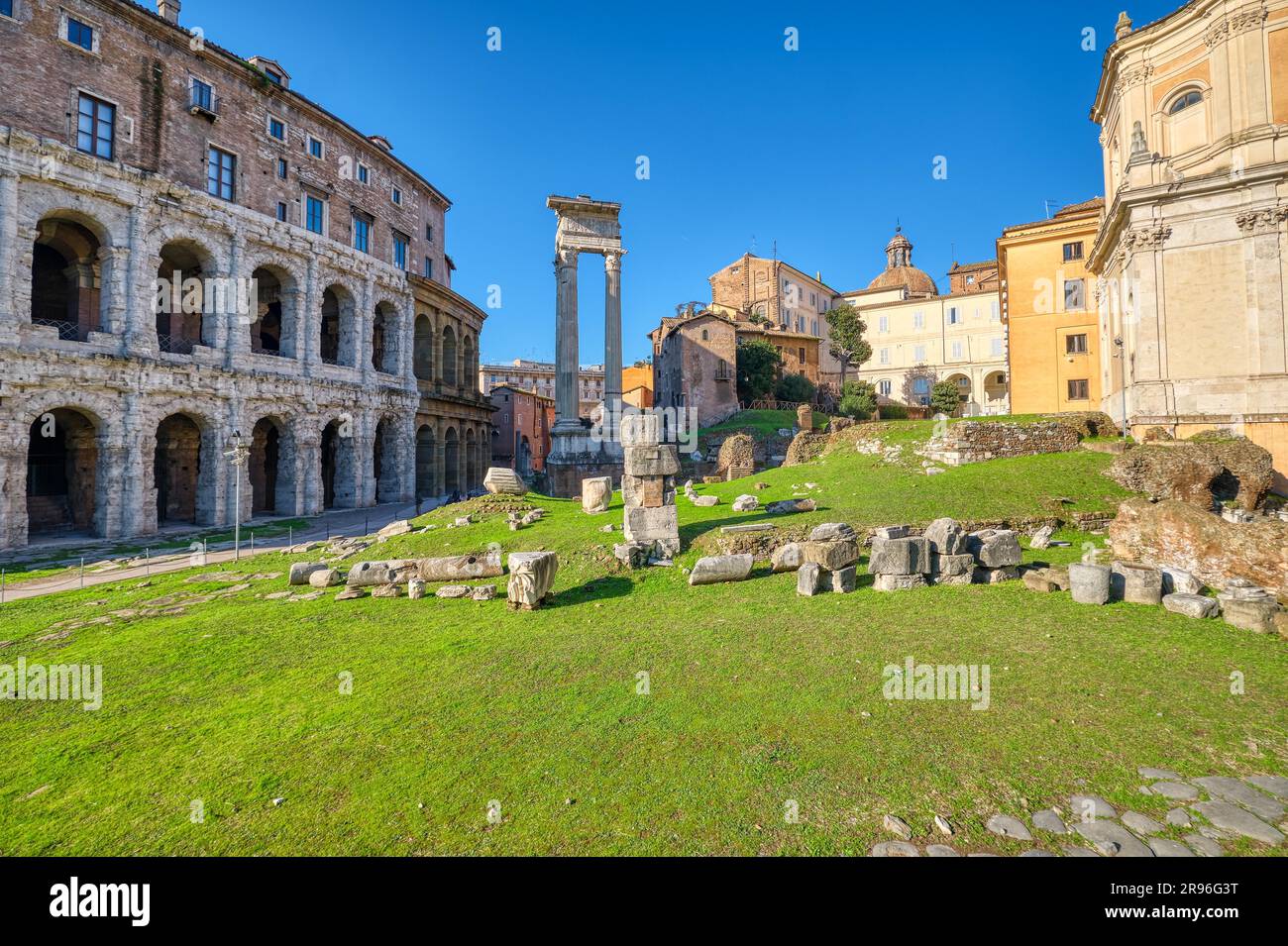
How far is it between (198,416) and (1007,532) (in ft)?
93.7

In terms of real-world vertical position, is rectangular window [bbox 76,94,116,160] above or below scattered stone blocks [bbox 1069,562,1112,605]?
above

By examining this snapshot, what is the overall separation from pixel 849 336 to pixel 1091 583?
4923 centimetres

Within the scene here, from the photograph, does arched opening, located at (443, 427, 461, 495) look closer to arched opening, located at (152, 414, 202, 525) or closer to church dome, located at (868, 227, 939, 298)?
arched opening, located at (152, 414, 202, 525)

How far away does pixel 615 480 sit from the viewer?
26781mm

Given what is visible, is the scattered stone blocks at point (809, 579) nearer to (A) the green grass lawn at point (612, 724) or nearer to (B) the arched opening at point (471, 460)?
(A) the green grass lawn at point (612, 724)

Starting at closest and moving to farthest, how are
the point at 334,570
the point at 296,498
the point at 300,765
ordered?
the point at 300,765 → the point at 334,570 → the point at 296,498

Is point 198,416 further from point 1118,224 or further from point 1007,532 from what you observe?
point 1118,224

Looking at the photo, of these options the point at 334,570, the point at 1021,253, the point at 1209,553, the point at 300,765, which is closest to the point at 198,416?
the point at 334,570

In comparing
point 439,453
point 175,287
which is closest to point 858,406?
point 439,453

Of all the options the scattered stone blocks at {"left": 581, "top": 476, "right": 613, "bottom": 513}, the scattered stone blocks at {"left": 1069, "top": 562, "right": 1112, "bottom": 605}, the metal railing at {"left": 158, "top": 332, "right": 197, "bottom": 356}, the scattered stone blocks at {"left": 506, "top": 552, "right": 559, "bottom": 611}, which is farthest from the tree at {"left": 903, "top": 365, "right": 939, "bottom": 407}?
the metal railing at {"left": 158, "top": 332, "right": 197, "bottom": 356}

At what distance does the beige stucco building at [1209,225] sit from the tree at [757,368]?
83.4 ft

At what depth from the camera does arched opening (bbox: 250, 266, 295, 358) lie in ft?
87.2

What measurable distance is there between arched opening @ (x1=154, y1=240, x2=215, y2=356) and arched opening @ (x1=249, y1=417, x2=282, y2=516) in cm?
497

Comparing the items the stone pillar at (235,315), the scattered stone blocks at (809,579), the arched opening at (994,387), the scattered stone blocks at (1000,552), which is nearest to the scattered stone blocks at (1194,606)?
the scattered stone blocks at (1000,552)
